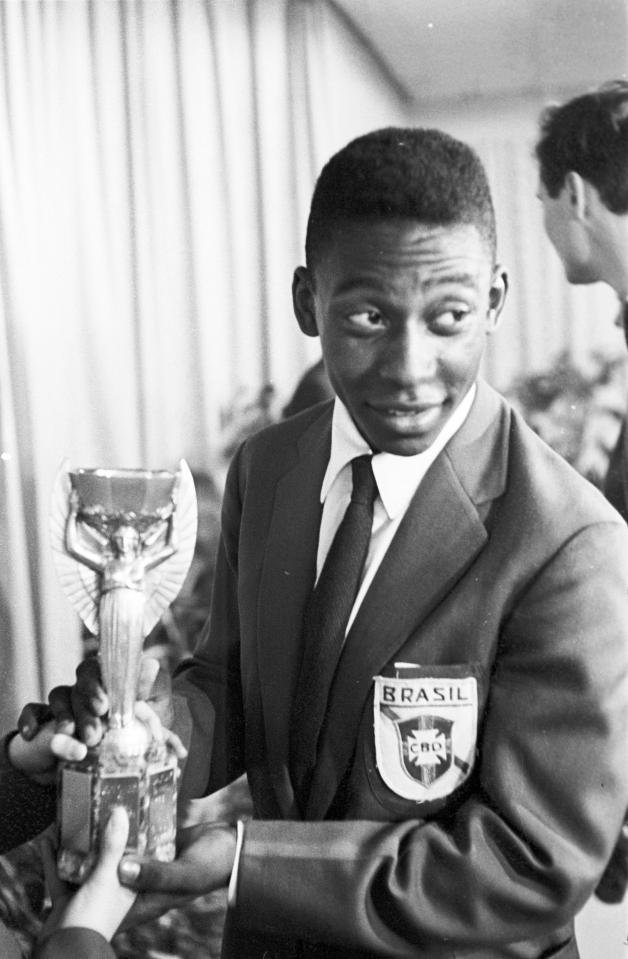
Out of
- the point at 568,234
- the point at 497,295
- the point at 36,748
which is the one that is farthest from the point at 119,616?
the point at 568,234

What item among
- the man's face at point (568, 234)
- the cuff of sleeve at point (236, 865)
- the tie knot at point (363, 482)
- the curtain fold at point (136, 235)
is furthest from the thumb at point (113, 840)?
the man's face at point (568, 234)

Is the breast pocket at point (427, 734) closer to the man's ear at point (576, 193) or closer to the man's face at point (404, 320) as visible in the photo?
the man's face at point (404, 320)

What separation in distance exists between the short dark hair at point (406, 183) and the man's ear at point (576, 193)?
0.10 m

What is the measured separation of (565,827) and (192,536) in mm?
475

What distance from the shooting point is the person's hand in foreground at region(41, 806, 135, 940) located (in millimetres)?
1039

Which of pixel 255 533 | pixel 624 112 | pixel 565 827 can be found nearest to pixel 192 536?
pixel 255 533

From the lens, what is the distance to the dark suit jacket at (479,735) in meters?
1.02

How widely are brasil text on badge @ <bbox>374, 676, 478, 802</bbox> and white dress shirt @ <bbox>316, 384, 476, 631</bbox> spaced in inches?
4.1

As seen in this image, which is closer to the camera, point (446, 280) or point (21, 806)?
point (446, 280)

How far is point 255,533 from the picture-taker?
1.18 m

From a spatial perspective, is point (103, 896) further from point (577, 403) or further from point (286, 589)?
point (577, 403)

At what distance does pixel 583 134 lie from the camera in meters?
1.11

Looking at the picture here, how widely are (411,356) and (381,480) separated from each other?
142 millimetres

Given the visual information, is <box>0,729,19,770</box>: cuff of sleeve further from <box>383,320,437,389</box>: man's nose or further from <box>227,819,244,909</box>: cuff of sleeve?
<box>383,320,437,389</box>: man's nose
